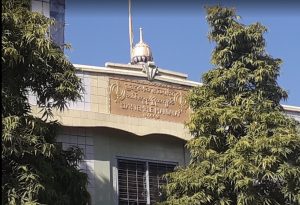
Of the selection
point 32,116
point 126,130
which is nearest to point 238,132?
point 126,130

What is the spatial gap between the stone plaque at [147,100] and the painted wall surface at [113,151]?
49 cm

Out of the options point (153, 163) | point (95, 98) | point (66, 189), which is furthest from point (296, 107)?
point (66, 189)

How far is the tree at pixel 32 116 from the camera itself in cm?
938

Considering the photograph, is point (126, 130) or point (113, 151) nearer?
point (126, 130)

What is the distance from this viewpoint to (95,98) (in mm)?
14539

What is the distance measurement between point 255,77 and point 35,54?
4749 mm

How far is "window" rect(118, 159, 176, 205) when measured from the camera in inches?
573

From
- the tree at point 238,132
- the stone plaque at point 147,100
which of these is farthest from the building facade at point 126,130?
the tree at point 238,132

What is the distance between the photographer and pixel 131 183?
14.7m

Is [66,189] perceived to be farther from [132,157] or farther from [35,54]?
[132,157]

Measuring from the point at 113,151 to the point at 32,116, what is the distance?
16.0 feet

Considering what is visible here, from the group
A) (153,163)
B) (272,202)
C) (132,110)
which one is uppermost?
(132,110)

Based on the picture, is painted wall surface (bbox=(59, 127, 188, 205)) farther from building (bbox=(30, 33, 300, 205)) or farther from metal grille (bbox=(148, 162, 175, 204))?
metal grille (bbox=(148, 162, 175, 204))

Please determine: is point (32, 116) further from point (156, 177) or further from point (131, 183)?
point (156, 177)
